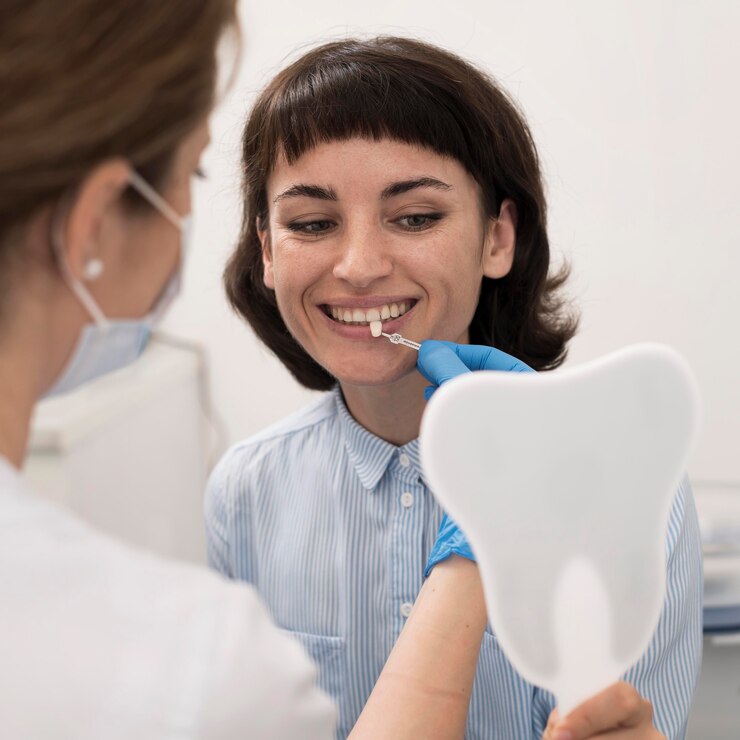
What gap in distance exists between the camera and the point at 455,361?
0.95 meters

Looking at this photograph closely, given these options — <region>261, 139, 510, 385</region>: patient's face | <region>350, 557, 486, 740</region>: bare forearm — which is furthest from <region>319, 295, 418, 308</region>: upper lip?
<region>350, 557, 486, 740</region>: bare forearm

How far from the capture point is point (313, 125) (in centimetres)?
111

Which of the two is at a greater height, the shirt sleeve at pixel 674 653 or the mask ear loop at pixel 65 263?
the mask ear loop at pixel 65 263

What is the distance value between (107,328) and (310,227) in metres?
0.50

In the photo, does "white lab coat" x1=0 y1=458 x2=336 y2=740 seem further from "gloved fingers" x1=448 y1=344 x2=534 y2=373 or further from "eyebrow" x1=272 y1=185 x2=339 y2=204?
"eyebrow" x1=272 y1=185 x2=339 y2=204

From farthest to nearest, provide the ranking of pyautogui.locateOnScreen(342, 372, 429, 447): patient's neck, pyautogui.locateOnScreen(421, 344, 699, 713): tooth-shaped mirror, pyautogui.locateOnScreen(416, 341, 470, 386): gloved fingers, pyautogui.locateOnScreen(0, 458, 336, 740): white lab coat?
pyautogui.locateOnScreen(342, 372, 429, 447): patient's neck
pyautogui.locateOnScreen(416, 341, 470, 386): gloved fingers
pyautogui.locateOnScreen(421, 344, 699, 713): tooth-shaped mirror
pyautogui.locateOnScreen(0, 458, 336, 740): white lab coat

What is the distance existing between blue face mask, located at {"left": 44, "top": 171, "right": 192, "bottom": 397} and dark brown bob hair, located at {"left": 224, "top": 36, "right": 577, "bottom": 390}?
44cm

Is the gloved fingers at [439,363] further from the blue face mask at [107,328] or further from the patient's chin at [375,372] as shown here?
the blue face mask at [107,328]

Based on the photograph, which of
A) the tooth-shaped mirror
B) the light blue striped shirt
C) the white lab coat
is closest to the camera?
the white lab coat

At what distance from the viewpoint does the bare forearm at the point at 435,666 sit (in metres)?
0.82

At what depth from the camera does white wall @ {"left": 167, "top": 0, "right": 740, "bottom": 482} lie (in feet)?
6.72

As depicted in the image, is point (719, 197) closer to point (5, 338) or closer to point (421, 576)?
point (421, 576)

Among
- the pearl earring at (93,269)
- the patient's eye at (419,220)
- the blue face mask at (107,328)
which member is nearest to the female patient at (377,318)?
the patient's eye at (419,220)

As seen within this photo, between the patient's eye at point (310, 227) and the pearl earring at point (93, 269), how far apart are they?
1.73 feet
